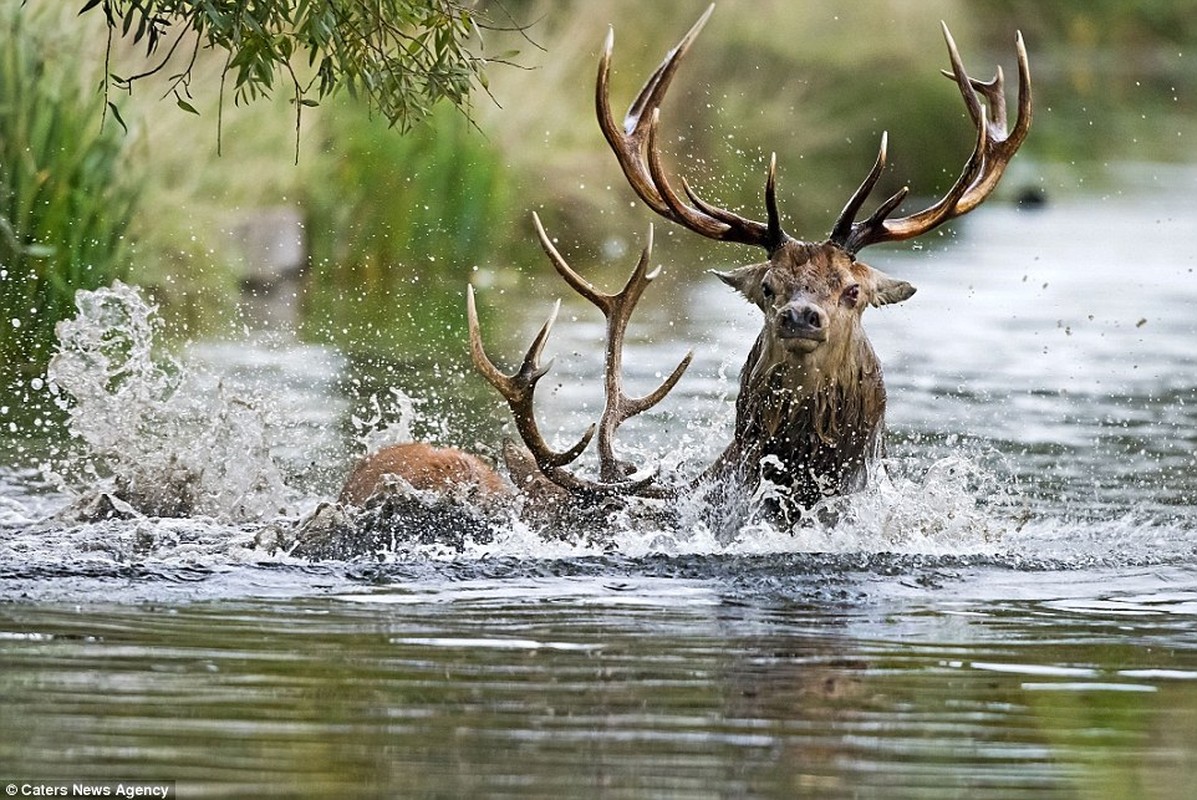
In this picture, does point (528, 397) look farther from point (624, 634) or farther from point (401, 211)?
point (401, 211)

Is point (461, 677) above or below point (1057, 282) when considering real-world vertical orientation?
below

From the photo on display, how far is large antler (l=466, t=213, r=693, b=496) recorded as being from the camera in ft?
28.0

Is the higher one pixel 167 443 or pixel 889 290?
pixel 889 290

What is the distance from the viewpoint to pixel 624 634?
677 centimetres

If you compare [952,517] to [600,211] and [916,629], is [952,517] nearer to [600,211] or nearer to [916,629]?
[916,629]

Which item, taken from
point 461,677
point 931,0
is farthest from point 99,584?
point 931,0

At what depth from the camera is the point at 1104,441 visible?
1207 cm

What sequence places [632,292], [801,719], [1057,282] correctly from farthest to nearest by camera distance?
[1057,282] < [632,292] < [801,719]

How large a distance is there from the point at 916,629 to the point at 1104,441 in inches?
212

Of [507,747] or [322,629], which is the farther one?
[322,629]

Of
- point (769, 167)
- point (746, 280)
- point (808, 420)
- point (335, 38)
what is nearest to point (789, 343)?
point (808, 420)

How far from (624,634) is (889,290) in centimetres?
223

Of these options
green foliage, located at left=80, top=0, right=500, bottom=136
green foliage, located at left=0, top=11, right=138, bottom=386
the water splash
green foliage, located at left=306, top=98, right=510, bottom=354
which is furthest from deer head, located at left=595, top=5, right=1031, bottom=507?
green foliage, located at left=306, top=98, right=510, bottom=354

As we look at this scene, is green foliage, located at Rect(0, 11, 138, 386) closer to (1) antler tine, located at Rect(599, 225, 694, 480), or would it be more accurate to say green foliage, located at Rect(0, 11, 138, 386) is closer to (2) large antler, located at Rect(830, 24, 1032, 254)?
(1) antler tine, located at Rect(599, 225, 694, 480)
